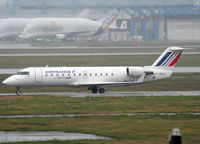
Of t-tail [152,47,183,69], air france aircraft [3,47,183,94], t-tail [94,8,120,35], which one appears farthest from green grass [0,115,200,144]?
t-tail [94,8,120,35]

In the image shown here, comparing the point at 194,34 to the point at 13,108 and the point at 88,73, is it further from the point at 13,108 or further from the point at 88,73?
the point at 13,108

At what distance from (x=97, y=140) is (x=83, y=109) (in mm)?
10954

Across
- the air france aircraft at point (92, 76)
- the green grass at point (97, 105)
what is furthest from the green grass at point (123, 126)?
the air france aircraft at point (92, 76)

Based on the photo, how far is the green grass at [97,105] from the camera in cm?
3400

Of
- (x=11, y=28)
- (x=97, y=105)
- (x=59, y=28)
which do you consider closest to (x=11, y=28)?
(x=11, y=28)

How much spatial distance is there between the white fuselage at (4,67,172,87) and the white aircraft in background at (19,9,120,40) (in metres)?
102

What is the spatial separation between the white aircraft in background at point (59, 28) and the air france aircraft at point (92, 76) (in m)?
102

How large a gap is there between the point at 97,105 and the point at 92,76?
9346mm

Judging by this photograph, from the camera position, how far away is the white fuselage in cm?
4481

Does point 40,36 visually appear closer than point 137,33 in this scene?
Yes

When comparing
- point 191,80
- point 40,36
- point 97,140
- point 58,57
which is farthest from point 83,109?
point 40,36

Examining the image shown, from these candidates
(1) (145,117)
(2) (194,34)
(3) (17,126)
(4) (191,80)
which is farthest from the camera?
(2) (194,34)

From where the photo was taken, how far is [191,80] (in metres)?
54.8

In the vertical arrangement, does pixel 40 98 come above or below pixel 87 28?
below
